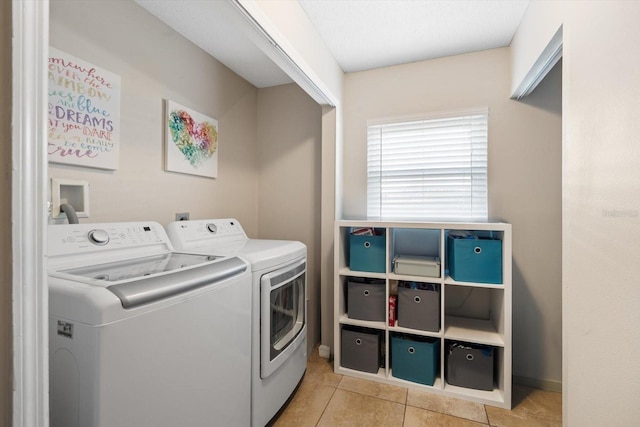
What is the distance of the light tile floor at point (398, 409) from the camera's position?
162 centimetres

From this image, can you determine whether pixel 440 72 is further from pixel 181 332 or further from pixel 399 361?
pixel 181 332

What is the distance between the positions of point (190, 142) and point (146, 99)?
366 millimetres

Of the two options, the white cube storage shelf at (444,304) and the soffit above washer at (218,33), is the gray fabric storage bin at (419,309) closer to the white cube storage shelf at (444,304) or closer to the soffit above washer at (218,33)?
the white cube storage shelf at (444,304)

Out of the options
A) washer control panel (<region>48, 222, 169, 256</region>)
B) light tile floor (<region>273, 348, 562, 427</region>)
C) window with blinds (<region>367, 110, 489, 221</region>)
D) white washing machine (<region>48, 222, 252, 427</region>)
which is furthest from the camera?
window with blinds (<region>367, 110, 489, 221</region>)

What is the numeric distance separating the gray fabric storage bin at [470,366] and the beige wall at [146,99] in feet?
6.52

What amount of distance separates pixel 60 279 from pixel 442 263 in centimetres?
→ 189

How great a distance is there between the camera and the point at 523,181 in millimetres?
2002

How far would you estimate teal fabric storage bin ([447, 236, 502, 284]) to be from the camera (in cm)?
177

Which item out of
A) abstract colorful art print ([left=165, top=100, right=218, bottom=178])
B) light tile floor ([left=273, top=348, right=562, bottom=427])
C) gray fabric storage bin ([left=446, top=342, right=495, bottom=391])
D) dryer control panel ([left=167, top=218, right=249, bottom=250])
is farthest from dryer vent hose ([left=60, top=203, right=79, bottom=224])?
gray fabric storage bin ([left=446, top=342, right=495, bottom=391])

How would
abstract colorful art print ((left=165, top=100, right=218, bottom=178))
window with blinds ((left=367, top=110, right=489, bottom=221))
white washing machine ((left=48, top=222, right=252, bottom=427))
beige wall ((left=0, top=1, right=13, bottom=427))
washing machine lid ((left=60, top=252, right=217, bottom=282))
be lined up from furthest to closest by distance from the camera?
1. window with blinds ((left=367, top=110, right=489, bottom=221))
2. abstract colorful art print ((left=165, top=100, right=218, bottom=178))
3. washing machine lid ((left=60, top=252, right=217, bottom=282))
4. white washing machine ((left=48, top=222, right=252, bottom=427))
5. beige wall ((left=0, top=1, right=13, bottom=427))

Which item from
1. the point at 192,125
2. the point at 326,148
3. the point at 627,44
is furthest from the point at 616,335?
the point at 192,125

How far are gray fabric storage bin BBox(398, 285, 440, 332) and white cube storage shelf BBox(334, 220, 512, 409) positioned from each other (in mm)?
31

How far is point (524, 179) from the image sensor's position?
2.00 m

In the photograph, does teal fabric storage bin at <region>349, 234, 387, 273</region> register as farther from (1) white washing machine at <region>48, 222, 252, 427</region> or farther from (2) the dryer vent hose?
(2) the dryer vent hose
